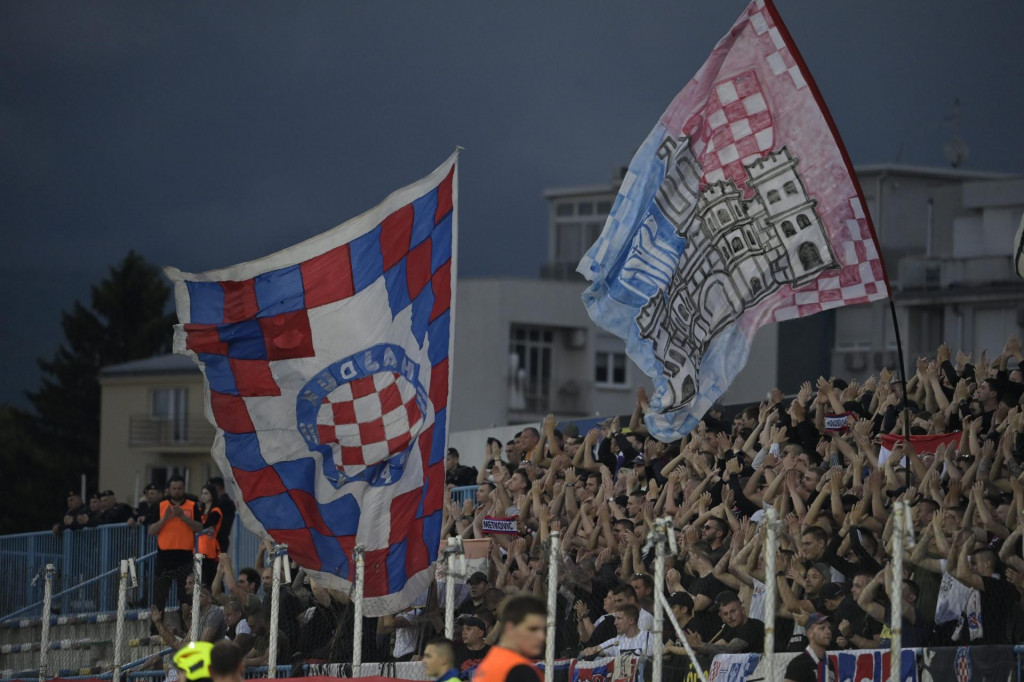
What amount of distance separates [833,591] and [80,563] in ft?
43.9

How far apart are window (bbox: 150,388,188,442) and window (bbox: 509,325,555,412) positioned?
40.3 feet

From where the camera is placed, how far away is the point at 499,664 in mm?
Answer: 7586

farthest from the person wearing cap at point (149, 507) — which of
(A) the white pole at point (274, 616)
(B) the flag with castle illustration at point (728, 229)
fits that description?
(B) the flag with castle illustration at point (728, 229)

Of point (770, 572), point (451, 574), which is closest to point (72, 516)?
point (451, 574)

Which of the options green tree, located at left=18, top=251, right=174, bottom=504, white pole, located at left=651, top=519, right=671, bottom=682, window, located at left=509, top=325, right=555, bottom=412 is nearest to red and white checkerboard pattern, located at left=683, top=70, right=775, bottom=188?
white pole, located at left=651, top=519, right=671, bottom=682

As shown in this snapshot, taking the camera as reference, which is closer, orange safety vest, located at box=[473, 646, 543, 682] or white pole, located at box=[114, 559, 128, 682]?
orange safety vest, located at box=[473, 646, 543, 682]

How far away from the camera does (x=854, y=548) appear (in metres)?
12.1

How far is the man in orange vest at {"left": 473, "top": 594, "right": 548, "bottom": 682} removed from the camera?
7.55 m

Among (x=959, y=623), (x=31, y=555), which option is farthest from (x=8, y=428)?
(x=959, y=623)

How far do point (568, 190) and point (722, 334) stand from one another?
67817 mm

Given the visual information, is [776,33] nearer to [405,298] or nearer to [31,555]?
[405,298]

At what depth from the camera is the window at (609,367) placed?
2530 inches

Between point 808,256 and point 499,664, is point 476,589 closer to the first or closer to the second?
point 808,256

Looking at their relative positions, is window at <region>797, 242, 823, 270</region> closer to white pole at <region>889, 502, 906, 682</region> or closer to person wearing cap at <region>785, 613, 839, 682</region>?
person wearing cap at <region>785, 613, 839, 682</region>
